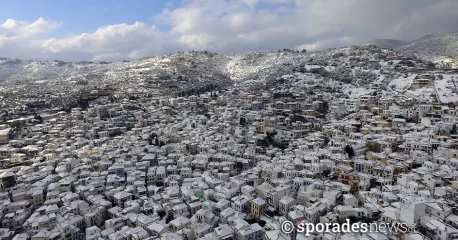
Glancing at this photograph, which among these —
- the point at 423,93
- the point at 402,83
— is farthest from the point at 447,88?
the point at 402,83

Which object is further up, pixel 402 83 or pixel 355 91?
pixel 402 83

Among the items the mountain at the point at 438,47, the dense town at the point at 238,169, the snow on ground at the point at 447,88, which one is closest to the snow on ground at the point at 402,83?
the dense town at the point at 238,169

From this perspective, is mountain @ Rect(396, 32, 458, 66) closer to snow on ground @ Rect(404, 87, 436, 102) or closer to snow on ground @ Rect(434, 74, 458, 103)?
snow on ground @ Rect(434, 74, 458, 103)

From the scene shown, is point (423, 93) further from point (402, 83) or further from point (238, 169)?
point (238, 169)

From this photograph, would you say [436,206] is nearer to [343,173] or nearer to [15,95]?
[343,173]

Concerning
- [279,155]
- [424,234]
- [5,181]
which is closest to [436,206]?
[424,234]

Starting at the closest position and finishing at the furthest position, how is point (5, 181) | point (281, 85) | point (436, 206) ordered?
point (436, 206)
point (5, 181)
point (281, 85)
